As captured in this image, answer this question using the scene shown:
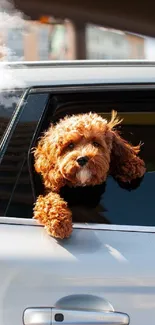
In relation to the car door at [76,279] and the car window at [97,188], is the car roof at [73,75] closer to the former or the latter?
the car window at [97,188]

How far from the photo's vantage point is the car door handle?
7.07 ft

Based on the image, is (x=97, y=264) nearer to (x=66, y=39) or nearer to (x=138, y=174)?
(x=138, y=174)

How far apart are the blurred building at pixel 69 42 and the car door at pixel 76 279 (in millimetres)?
8161

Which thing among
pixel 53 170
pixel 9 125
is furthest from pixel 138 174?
pixel 9 125

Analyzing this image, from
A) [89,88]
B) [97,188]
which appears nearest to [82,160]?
[97,188]

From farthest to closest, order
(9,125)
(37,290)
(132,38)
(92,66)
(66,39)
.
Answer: (132,38), (66,39), (92,66), (9,125), (37,290)

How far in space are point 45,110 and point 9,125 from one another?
0.50 ft

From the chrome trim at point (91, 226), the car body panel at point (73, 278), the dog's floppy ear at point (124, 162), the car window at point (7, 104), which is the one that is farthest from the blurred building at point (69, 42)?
the car body panel at point (73, 278)

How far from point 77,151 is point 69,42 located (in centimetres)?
914

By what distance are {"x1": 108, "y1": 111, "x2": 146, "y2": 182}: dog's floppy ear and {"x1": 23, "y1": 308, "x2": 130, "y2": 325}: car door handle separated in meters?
0.52

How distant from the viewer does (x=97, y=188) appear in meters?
2.32

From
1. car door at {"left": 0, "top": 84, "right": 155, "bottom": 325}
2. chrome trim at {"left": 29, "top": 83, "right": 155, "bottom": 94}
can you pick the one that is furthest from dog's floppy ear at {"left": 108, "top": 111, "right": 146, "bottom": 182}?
car door at {"left": 0, "top": 84, "right": 155, "bottom": 325}

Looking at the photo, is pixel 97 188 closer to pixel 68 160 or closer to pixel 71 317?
pixel 68 160

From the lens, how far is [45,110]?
2.37 m
